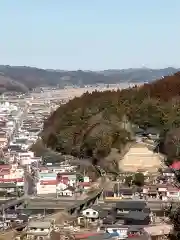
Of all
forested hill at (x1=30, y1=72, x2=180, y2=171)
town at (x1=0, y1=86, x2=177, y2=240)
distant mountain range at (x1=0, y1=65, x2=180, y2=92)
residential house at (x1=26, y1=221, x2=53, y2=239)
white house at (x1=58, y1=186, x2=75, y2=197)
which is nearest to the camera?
residential house at (x1=26, y1=221, x2=53, y2=239)

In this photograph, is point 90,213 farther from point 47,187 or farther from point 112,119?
point 112,119

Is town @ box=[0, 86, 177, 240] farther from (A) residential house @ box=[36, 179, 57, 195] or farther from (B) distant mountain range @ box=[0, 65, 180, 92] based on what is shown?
(B) distant mountain range @ box=[0, 65, 180, 92]

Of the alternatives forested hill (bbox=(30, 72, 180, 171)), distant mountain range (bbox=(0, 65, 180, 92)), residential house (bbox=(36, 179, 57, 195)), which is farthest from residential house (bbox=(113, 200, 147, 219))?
distant mountain range (bbox=(0, 65, 180, 92))

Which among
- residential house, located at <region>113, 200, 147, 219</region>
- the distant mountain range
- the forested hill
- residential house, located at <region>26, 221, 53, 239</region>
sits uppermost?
the distant mountain range

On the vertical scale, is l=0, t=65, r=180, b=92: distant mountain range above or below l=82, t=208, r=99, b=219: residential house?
above

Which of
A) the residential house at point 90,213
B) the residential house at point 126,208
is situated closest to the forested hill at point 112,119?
the residential house at point 126,208

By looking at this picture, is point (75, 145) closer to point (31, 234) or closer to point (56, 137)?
point (56, 137)

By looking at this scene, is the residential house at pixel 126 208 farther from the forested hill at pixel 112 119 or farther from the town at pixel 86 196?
the forested hill at pixel 112 119

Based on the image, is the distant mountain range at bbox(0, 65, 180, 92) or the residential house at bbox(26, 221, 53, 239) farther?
the distant mountain range at bbox(0, 65, 180, 92)
